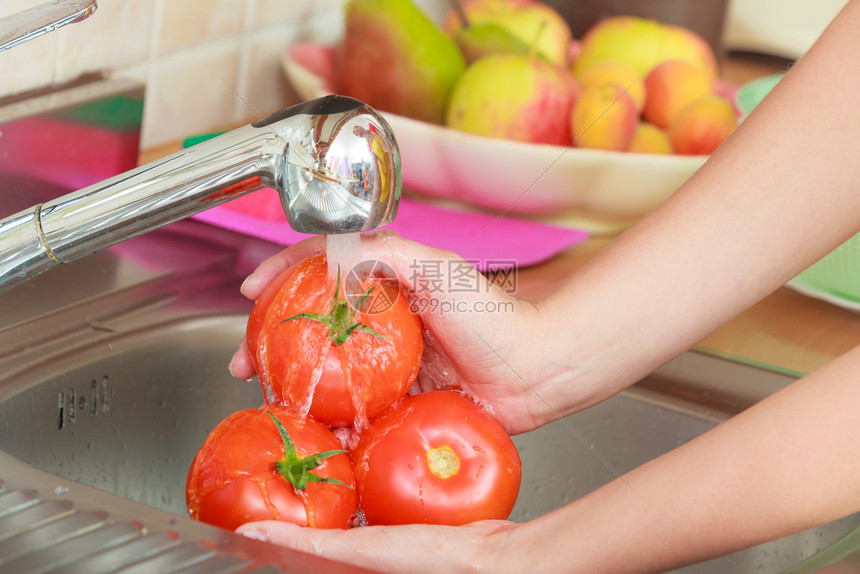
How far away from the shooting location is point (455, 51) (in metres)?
1.09

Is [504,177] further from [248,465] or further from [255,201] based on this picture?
[248,465]

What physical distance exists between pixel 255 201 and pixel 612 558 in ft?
1.79

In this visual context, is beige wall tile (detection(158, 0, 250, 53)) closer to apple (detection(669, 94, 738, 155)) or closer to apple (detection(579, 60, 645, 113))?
apple (detection(579, 60, 645, 113))

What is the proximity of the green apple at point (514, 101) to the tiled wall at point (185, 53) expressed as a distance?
0.27m

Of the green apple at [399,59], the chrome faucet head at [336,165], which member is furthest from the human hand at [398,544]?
the green apple at [399,59]

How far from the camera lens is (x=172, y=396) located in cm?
76

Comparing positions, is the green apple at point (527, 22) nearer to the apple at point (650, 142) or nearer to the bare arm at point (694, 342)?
the apple at point (650, 142)

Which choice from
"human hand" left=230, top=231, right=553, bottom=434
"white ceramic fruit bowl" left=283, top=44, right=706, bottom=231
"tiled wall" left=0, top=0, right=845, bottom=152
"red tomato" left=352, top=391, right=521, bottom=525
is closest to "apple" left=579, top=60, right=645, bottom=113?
"white ceramic fruit bowl" left=283, top=44, right=706, bottom=231

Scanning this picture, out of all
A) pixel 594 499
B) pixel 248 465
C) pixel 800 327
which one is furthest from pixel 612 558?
pixel 800 327

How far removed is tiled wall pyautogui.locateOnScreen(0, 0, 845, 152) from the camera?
2.91 ft

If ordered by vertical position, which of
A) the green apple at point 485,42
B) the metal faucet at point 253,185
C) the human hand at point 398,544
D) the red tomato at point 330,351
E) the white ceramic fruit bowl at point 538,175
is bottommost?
the human hand at point 398,544

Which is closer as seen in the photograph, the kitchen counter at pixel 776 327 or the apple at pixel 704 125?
the kitchen counter at pixel 776 327

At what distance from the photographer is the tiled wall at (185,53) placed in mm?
886

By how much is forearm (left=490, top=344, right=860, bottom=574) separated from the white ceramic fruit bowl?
50 centimetres
